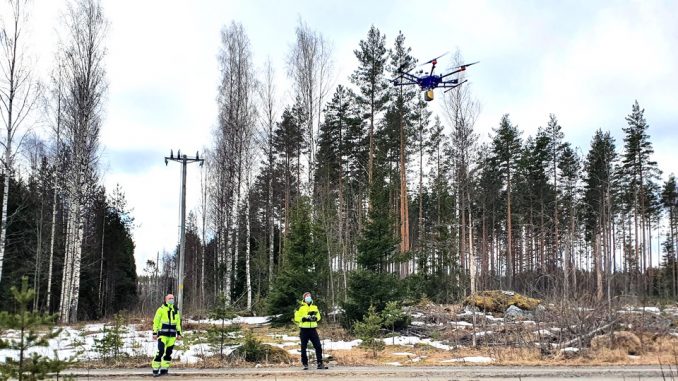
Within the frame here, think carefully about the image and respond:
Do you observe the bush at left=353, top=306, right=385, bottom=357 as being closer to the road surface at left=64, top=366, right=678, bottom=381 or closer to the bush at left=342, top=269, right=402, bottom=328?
the road surface at left=64, top=366, right=678, bottom=381

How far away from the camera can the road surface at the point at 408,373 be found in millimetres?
11852

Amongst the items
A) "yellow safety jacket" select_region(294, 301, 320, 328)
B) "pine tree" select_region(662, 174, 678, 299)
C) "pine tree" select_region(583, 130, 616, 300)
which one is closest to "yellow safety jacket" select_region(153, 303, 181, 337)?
"yellow safety jacket" select_region(294, 301, 320, 328)

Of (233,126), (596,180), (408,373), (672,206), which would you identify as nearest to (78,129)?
(233,126)

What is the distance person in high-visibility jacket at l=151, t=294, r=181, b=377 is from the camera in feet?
40.5

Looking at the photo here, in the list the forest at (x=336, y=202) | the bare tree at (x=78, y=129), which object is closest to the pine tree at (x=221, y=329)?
the forest at (x=336, y=202)

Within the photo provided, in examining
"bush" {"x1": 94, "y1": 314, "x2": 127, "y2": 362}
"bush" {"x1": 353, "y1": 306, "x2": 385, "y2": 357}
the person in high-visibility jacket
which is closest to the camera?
the person in high-visibility jacket

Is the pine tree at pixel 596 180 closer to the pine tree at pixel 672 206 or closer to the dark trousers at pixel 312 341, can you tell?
the pine tree at pixel 672 206

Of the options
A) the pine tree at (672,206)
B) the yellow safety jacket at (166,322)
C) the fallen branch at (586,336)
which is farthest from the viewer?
the pine tree at (672,206)

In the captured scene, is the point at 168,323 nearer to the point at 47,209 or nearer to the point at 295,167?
the point at 295,167

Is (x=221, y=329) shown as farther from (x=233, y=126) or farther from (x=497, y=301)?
(x=233, y=126)

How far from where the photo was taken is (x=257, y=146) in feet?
113

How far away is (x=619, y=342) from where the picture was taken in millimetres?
15883

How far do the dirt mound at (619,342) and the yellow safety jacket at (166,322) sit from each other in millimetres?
12155

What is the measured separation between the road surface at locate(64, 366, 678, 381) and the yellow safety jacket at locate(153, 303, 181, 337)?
1000 mm
